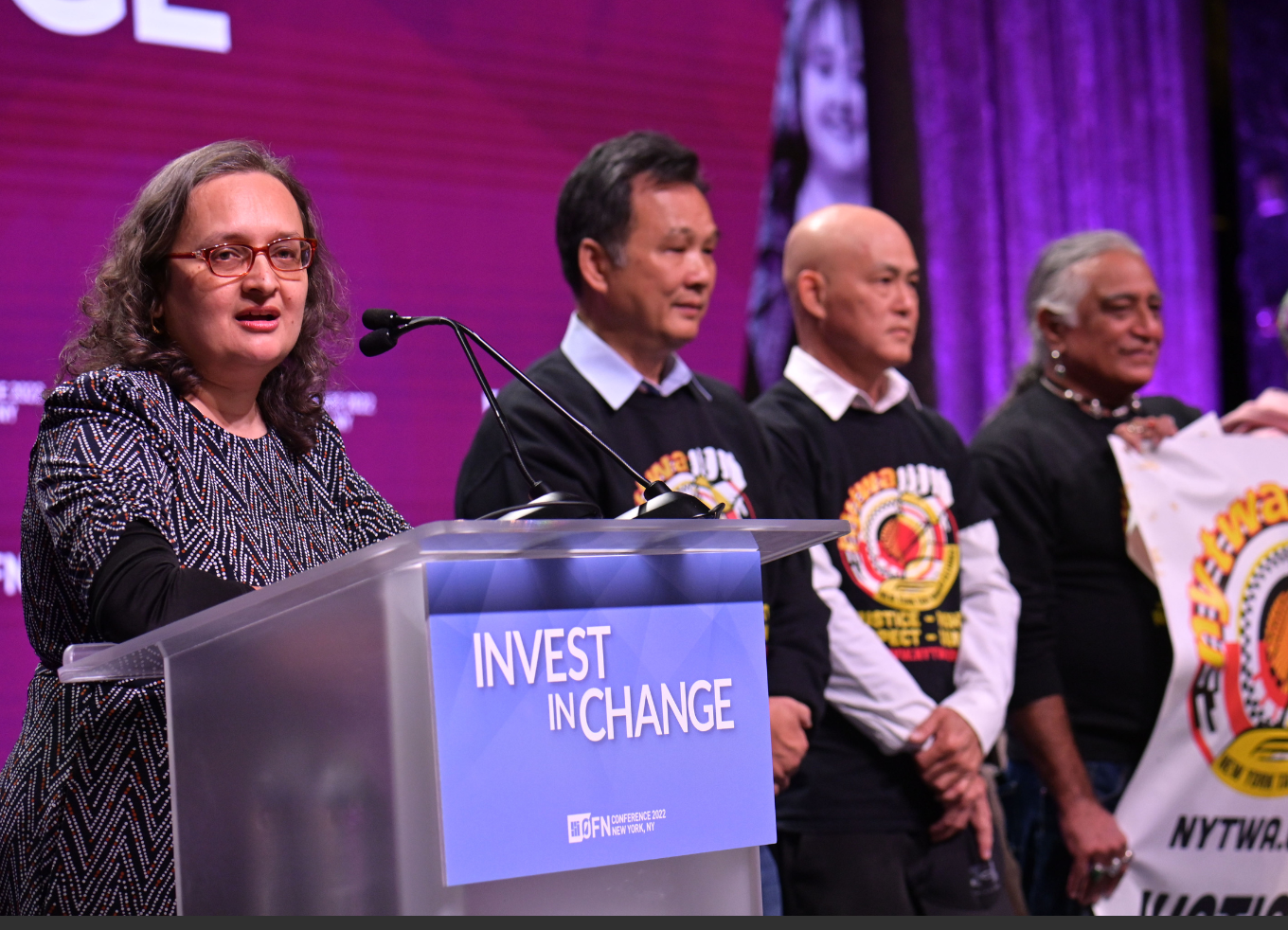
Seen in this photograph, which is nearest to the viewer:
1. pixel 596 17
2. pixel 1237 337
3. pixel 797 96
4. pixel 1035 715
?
pixel 1035 715

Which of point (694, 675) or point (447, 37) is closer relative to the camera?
point (694, 675)

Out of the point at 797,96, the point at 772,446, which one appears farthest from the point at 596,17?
the point at 772,446

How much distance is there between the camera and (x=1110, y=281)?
10.8 feet

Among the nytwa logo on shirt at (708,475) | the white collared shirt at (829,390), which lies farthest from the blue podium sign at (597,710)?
the white collared shirt at (829,390)

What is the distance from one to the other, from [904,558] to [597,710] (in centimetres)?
180

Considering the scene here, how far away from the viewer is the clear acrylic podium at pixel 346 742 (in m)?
0.99

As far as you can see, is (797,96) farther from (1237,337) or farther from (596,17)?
(1237,337)

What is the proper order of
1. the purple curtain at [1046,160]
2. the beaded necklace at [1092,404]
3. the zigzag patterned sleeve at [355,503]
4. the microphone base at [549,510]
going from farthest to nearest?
1. the purple curtain at [1046,160]
2. the beaded necklace at [1092,404]
3. the zigzag patterned sleeve at [355,503]
4. the microphone base at [549,510]

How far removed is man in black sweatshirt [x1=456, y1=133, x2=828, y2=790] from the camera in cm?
238

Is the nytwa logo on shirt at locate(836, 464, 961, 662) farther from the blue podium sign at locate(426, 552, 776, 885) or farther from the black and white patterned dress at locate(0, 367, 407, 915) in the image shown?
the blue podium sign at locate(426, 552, 776, 885)

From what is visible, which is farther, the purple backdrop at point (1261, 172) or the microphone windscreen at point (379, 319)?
the purple backdrop at point (1261, 172)

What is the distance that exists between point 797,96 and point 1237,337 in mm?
2378

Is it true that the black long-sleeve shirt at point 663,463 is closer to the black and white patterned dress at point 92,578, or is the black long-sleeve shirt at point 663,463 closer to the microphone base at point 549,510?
the black and white patterned dress at point 92,578

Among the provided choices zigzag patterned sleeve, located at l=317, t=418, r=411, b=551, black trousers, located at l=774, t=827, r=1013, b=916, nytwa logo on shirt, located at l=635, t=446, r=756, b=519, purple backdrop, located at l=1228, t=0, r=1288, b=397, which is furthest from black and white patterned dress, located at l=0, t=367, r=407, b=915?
purple backdrop, located at l=1228, t=0, r=1288, b=397
